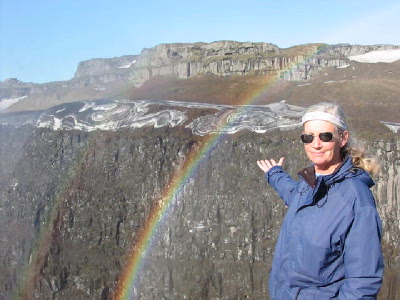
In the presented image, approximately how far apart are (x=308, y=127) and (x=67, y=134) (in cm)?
4920

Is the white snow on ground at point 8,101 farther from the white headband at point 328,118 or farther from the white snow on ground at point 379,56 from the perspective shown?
the white headband at point 328,118

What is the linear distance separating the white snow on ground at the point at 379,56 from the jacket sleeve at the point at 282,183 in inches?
3963

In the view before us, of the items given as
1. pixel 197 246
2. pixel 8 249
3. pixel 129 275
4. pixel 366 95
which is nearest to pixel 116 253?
pixel 129 275

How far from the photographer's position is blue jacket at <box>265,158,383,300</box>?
3.64m

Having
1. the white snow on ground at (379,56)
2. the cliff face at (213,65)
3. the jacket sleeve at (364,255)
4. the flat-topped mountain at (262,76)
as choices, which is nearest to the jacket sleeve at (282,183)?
the jacket sleeve at (364,255)

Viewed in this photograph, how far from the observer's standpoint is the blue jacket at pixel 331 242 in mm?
3641

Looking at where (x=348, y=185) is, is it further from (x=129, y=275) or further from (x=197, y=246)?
(x=129, y=275)

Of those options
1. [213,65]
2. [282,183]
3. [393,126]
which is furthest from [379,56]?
[282,183]

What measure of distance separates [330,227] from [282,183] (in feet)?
4.72

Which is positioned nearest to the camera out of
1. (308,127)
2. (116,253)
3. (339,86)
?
(308,127)

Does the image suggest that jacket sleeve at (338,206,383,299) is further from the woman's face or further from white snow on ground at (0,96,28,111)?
white snow on ground at (0,96,28,111)

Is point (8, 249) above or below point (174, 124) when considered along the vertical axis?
below

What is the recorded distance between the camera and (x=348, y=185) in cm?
383

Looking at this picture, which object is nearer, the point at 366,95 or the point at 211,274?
the point at 211,274
